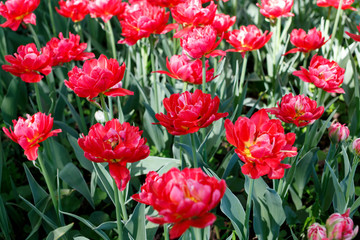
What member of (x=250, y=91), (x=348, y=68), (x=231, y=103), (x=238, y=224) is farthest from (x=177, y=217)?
(x=250, y=91)

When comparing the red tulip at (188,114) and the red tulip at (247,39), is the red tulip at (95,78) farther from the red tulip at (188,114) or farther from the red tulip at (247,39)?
the red tulip at (247,39)

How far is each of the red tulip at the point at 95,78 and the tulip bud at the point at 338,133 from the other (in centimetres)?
74

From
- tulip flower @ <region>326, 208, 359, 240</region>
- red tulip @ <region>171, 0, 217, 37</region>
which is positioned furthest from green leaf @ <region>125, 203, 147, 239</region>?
red tulip @ <region>171, 0, 217, 37</region>

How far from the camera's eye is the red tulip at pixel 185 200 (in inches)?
27.6

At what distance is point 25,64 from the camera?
1.39 meters

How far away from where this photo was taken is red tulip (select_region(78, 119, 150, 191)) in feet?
3.11

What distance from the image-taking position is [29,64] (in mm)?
1395

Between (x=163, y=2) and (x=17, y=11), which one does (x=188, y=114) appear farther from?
(x=17, y=11)

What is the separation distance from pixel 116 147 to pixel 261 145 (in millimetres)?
368

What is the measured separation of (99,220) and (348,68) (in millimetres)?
1592

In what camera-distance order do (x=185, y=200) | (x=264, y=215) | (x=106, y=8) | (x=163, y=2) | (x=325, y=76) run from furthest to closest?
(x=106, y=8), (x=163, y=2), (x=325, y=76), (x=264, y=215), (x=185, y=200)

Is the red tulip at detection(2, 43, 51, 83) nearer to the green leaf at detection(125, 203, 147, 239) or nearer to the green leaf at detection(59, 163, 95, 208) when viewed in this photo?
the green leaf at detection(59, 163, 95, 208)

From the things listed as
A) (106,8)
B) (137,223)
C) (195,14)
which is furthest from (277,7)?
(137,223)

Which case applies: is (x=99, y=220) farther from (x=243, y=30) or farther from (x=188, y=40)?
(x=243, y=30)
